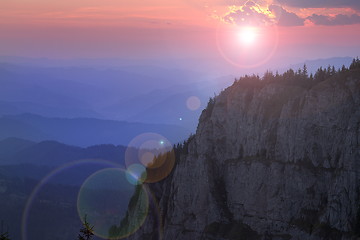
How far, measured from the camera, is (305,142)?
78.6m

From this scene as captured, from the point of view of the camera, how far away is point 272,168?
270ft

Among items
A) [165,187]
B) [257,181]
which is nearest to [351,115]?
[257,181]

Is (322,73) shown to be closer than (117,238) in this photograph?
Yes

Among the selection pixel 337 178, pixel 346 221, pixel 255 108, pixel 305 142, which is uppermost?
pixel 255 108

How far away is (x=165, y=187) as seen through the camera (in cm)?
10781

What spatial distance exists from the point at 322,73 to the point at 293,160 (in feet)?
40.9

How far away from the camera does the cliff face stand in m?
73.4

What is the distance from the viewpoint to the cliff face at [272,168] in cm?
7344

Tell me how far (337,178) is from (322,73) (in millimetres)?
16415

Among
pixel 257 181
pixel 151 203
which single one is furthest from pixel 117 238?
pixel 257 181

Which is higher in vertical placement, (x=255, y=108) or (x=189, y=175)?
(x=255, y=108)

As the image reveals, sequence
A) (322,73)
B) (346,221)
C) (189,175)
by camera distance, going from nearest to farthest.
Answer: (346,221) → (322,73) → (189,175)

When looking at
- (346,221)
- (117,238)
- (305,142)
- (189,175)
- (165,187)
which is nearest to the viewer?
(346,221)

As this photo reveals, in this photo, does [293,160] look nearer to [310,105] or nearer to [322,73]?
[310,105]
